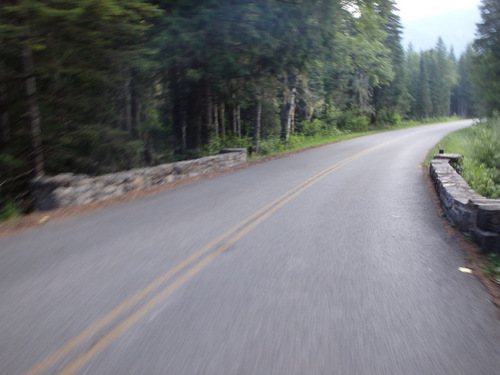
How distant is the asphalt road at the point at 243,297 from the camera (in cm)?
305

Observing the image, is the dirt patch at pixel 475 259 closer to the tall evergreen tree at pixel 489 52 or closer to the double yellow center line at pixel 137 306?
the double yellow center line at pixel 137 306

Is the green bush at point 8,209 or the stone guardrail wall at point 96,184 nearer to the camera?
A: the green bush at point 8,209

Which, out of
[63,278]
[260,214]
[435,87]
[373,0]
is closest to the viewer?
[63,278]

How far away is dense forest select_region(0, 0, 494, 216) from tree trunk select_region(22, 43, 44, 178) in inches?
0.9

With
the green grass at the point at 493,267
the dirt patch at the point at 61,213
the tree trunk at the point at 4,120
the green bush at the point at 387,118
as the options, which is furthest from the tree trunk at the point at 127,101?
the green bush at the point at 387,118

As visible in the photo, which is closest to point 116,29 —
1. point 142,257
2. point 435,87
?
point 142,257

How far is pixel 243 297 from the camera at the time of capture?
164 inches

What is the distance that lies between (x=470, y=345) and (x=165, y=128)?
65.3 ft

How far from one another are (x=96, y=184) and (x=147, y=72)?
24.7 feet

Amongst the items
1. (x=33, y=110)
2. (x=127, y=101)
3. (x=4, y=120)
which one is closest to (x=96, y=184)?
(x=33, y=110)

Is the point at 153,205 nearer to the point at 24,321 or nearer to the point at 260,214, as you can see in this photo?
the point at 260,214

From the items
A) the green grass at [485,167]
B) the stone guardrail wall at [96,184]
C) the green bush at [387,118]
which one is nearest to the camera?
the stone guardrail wall at [96,184]

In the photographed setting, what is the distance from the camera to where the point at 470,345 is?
328cm

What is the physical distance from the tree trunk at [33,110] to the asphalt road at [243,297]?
3176 millimetres
